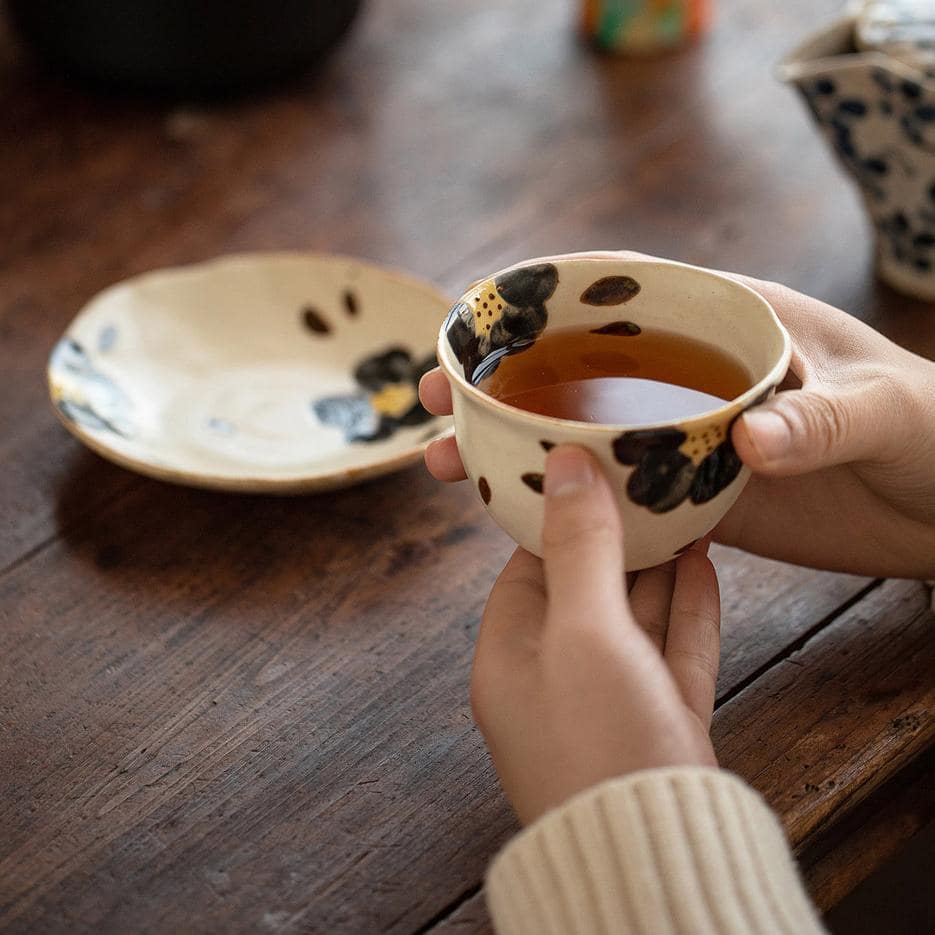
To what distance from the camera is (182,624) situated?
753mm

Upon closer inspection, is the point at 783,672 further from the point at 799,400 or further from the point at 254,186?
the point at 254,186

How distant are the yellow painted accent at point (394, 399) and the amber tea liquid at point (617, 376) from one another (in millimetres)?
285

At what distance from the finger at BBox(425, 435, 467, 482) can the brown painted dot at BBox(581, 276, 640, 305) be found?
0.13 metres

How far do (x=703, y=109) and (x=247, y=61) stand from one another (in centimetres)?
49

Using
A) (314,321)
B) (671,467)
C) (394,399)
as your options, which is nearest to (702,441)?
(671,467)

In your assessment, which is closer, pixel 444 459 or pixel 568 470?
pixel 568 470

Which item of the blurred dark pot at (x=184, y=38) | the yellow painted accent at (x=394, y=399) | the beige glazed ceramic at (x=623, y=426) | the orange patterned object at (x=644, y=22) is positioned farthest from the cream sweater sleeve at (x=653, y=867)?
the orange patterned object at (x=644, y=22)

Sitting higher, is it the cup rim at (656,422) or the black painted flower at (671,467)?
the cup rim at (656,422)

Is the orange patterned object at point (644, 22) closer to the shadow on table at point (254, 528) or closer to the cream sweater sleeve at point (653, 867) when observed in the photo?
the shadow on table at point (254, 528)

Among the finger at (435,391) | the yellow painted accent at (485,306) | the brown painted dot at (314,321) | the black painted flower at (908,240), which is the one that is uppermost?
the yellow painted accent at (485,306)

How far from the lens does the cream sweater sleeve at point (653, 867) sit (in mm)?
501

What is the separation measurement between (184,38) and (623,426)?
904 mm

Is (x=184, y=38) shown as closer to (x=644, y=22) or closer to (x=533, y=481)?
(x=644, y=22)

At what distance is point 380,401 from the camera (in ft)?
3.09
